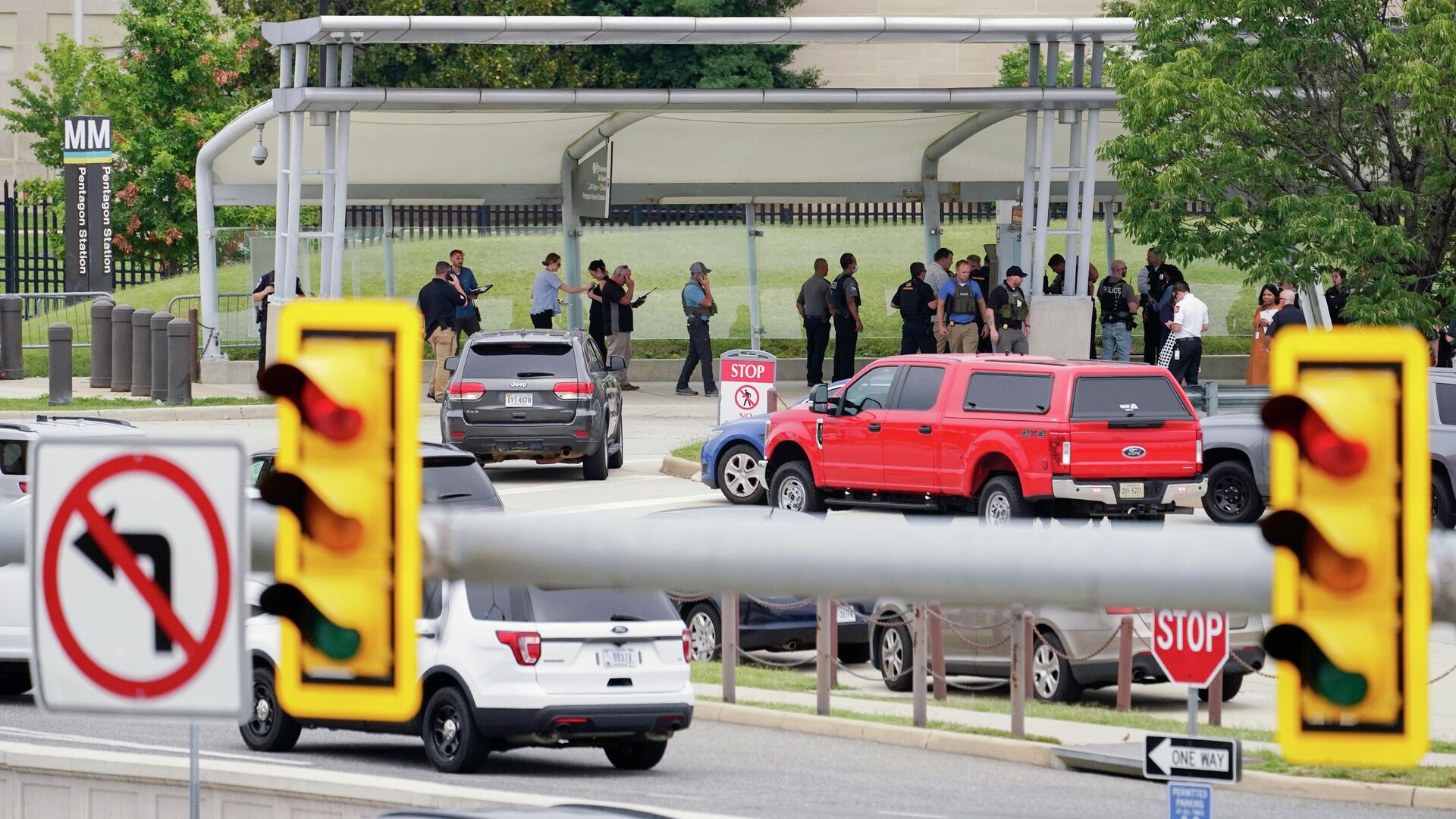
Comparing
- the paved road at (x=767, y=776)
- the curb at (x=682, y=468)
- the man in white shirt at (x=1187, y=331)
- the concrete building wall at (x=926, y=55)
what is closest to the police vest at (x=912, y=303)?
the man in white shirt at (x=1187, y=331)

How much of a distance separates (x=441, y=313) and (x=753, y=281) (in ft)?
27.8

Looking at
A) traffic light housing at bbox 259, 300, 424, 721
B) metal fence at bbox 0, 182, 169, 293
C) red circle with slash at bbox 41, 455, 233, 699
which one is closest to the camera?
traffic light housing at bbox 259, 300, 424, 721

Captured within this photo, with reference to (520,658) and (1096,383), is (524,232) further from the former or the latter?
(520,658)

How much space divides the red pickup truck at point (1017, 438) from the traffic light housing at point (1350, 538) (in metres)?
17.2

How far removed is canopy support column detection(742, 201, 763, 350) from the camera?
123 ft

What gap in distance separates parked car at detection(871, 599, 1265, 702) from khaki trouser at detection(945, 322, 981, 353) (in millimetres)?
12365

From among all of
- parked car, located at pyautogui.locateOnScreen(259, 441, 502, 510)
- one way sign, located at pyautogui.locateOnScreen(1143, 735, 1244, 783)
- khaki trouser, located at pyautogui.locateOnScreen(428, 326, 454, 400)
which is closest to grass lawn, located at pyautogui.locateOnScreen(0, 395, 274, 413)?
khaki trouser, located at pyautogui.locateOnScreen(428, 326, 454, 400)

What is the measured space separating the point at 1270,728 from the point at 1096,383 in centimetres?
417

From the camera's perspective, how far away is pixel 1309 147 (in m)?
27.5

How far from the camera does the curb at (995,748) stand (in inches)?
588

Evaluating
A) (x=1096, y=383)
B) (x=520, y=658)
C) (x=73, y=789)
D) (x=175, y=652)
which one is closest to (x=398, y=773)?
(x=520, y=658)

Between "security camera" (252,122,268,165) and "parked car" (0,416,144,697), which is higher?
"security camera" (252,122,268,165)

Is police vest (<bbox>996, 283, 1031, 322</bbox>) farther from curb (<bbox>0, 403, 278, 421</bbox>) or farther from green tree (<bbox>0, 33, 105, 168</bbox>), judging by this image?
green tree (<bbox>0, 33, 105, 168</bbox>)

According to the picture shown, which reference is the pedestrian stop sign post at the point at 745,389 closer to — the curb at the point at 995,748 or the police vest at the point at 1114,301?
the curb at the point at 995,748
